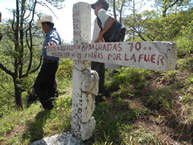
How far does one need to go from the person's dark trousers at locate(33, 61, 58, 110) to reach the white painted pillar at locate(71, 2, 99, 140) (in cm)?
99

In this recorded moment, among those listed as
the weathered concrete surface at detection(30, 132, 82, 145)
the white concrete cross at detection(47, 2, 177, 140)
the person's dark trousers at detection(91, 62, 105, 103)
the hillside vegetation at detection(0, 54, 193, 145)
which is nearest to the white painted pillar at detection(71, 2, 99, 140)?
the white concrete cross at detection(47, 2, 177, 140)

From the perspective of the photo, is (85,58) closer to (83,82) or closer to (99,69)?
(83,82)

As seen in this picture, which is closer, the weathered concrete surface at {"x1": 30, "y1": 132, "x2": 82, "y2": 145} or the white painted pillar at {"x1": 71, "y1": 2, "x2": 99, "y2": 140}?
the white painted pillar at {"x1": 71, "y1": 2, "x2": 99, "y2": 140}

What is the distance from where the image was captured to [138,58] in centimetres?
111

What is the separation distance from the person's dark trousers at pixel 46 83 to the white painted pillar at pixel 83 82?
99 centimetres

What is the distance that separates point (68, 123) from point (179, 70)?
2.58m

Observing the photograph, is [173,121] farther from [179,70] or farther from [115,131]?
[179,70]

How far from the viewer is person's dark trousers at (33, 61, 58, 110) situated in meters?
2.64

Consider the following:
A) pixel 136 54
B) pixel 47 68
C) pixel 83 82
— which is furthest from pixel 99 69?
pixel 136 54

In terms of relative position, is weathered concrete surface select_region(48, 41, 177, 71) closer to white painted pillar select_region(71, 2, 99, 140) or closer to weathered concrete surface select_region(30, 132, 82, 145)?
white painted pillar select_region(71, 2, 99, 140)

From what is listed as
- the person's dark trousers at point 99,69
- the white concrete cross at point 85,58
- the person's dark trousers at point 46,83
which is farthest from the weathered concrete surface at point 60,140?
the person's dark trousers at point 99,69

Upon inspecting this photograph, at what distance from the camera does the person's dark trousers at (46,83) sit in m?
2.64

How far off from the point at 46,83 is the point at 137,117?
1922 millimetres

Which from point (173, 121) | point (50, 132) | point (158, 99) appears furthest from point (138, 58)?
point (50, 132)
